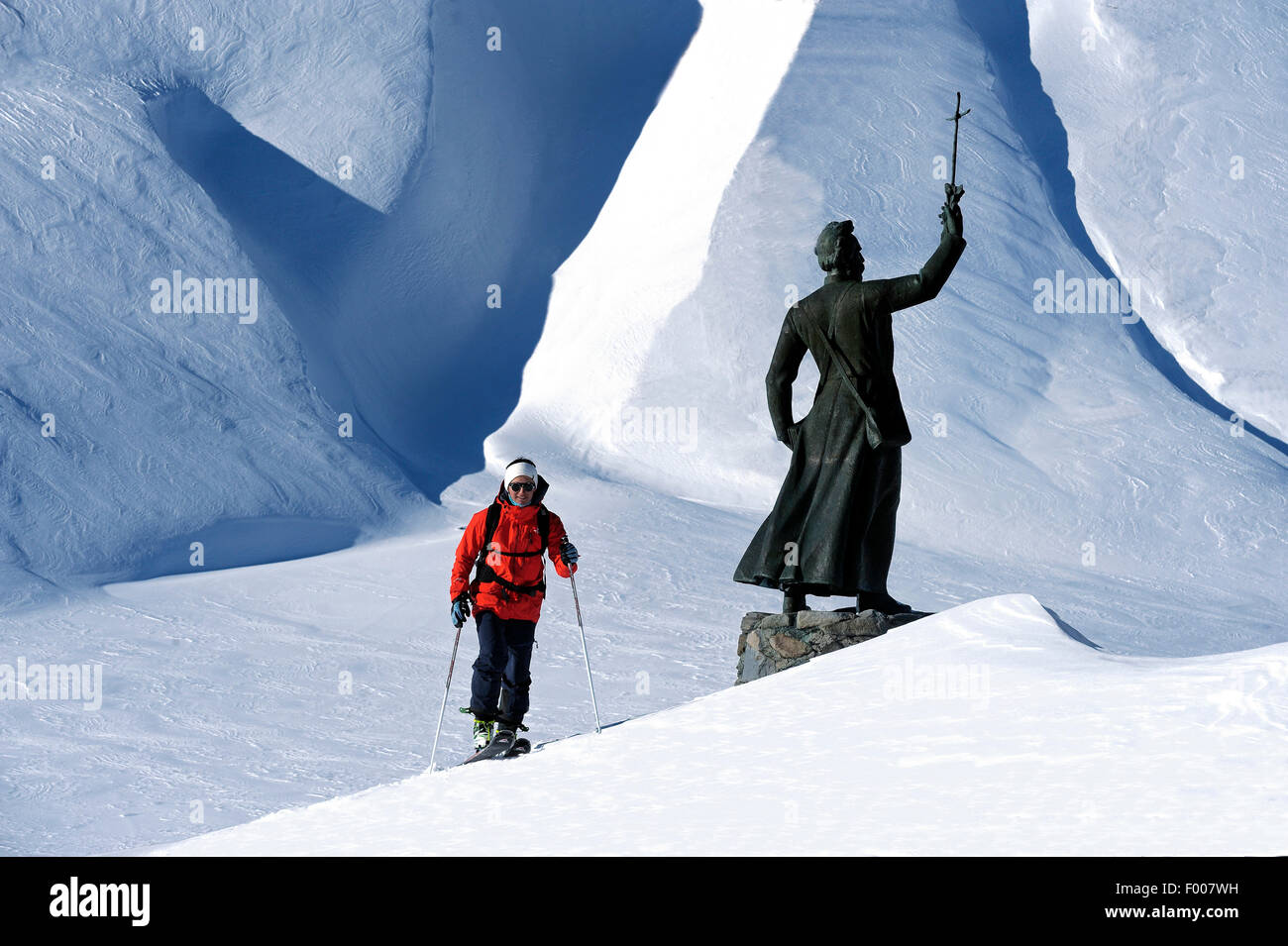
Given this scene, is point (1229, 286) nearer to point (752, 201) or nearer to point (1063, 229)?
point (1063, 229)

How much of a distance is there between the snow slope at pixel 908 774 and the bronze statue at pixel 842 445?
500mm

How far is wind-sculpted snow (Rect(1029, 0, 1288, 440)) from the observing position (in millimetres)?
16375

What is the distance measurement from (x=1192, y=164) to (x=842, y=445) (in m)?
13.3

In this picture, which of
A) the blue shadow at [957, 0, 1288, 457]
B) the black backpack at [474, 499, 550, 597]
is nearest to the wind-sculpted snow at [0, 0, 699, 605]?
the blue shadow at [957, 0, 1288, 457]

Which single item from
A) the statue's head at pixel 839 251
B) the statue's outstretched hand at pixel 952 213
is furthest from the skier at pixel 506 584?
the statue's outstretched hand at pixel 952 213

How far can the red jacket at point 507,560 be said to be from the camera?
20.1ft

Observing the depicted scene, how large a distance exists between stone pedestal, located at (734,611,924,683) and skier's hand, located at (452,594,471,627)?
1343mm

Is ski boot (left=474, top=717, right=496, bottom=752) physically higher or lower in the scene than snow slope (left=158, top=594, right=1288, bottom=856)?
lower

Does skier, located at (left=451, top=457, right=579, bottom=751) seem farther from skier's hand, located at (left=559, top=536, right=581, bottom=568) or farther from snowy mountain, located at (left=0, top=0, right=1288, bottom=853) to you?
snowy mountain, located at (left=0, top=0, right=1288, bottom=853)

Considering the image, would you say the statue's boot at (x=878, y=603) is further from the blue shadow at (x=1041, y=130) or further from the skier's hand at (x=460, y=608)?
the blue shadow at (x=1041, y=130)

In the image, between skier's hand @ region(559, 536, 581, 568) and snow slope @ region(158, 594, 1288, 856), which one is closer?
snow slope @ region(158, 594, 1288, 856)

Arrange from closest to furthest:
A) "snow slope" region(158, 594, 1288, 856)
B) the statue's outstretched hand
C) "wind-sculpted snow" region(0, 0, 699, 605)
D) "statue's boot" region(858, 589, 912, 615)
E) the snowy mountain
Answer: "snow slope" region(158, 594, 1288, 856), the snowy mountain, the statue's outstretched hand, "statue's boot" region(858, 589, 912, 615), "wind-sculpted snow" region(0, 0, 699, 605)

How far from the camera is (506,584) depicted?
613cm
